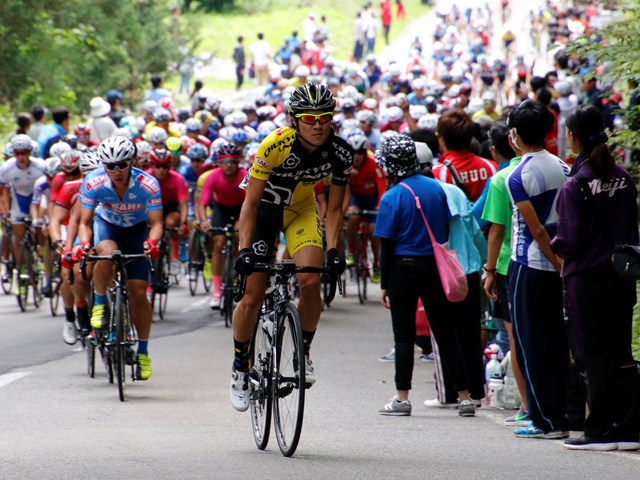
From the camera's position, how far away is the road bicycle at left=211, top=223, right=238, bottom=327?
16.8 meters

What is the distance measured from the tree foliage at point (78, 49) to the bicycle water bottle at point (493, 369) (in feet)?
70.3

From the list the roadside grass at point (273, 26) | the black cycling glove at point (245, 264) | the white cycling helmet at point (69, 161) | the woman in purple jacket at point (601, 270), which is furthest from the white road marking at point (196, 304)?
the roadside grass at point (273, 26)

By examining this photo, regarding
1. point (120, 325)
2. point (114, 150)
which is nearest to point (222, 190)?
point (114, 150)

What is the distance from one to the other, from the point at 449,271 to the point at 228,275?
674cm

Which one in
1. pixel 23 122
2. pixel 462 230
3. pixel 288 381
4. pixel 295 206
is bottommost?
pixel 288 381

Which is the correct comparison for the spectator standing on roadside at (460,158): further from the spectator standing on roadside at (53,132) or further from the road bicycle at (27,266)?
the spectator standing on roadside at (53,132)

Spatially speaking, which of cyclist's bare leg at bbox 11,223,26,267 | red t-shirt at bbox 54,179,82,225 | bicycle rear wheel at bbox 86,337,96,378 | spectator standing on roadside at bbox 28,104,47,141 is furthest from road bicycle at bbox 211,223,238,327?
spectator standing on roadside at bbox 28,104,47,141

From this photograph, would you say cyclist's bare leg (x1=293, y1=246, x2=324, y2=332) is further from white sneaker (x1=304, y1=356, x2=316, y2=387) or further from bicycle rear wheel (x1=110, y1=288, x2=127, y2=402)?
bicycle rear wheel (x1=110, y1=288, x2=127, y2=402)

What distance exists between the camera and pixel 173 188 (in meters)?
18.0

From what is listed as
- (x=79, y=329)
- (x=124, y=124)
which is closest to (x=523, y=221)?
(x=79, y=329)

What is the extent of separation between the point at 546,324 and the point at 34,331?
29.8ft

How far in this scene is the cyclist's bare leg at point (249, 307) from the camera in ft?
29.3

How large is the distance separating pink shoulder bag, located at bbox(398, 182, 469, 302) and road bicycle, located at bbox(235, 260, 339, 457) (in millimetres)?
1908

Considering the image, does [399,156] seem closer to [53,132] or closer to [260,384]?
[260,384]
